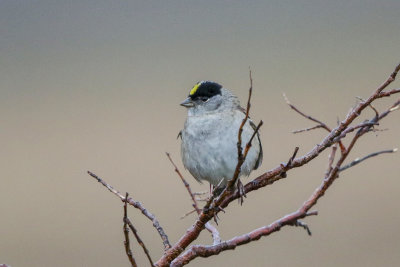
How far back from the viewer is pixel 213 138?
10.5ft

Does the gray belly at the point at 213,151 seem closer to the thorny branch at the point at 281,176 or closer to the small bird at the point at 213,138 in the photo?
the small bird at the point at 213,138

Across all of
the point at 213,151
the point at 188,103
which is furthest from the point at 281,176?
the point at 188,103

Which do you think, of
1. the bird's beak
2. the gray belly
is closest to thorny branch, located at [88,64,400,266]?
the gray belly

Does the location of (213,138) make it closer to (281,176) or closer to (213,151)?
(213,151)

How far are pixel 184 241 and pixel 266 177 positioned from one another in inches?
13.1

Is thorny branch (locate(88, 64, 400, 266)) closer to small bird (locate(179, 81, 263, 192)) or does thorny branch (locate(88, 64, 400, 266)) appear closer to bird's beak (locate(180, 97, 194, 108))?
small bird (locate(179, 81, 263, 192))

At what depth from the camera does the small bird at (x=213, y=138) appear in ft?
10.1

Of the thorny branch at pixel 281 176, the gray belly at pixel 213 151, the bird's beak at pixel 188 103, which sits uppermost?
the bird's beak at pixel 188 103

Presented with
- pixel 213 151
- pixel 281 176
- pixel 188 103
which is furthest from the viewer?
pixel 188 103

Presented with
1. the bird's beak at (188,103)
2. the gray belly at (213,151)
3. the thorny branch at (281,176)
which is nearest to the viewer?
the thorny branch at (281,176)

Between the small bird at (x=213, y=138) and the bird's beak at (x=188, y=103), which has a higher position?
the bird's beak at (x=188, y=103)

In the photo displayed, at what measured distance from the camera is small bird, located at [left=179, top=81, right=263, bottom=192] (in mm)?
3082

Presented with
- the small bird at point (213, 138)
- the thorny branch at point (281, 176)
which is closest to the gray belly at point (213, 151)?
the small bird at point (213, 138)

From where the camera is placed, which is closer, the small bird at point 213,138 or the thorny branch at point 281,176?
the thorny branch at point 281,176
